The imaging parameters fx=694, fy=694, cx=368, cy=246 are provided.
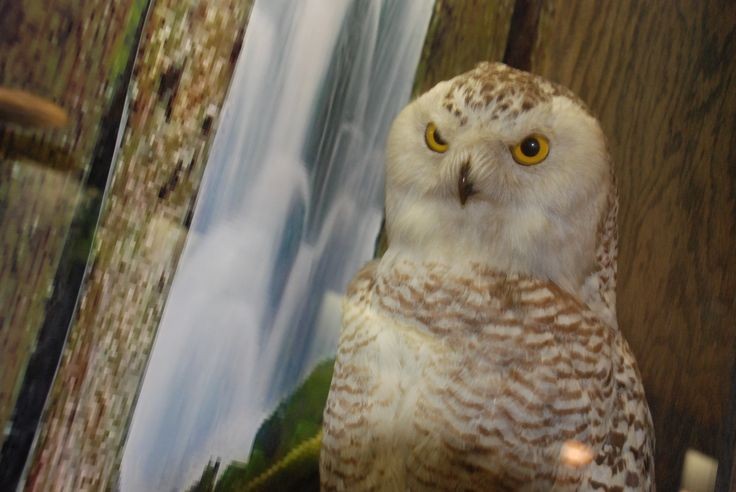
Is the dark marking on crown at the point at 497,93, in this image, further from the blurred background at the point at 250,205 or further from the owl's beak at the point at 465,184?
the blurred background at the point at 250,205

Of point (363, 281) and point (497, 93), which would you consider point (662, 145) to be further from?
point (363, 281)

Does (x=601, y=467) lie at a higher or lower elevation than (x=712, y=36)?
lower

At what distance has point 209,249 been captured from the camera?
991 mm

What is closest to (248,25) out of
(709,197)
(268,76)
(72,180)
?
(268,76)

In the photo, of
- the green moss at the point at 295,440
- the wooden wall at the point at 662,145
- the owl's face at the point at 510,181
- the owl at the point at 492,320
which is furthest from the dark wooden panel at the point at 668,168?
the green moss at the point at 295,440

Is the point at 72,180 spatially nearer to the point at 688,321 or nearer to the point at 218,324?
the point at 218,324

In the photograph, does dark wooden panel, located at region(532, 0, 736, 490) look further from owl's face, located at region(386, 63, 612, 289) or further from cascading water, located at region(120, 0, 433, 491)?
cascading water, located at region(120, 0, 433, 491)

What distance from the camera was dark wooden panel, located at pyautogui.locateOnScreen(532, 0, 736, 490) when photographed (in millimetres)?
1263

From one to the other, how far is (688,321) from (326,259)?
0.70 metres

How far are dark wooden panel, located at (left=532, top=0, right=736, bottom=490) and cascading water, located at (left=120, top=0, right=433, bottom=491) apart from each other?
47 centimetres

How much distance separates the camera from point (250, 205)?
1068 millimetres

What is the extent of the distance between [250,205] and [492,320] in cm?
41

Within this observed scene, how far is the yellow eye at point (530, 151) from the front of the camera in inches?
43.3

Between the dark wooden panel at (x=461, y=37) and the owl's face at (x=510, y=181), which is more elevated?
the dark wooden panel at (x=461, y=37)
